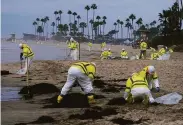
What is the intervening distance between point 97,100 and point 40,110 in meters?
2.28

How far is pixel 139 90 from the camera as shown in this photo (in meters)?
11.0

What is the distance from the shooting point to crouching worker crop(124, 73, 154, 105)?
433 inches

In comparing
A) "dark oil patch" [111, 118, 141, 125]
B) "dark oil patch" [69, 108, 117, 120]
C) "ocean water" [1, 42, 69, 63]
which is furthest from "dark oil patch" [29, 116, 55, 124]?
"ocean water" [1, 42, 69, 63]

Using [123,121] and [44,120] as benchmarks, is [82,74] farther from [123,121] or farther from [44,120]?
[123,121]

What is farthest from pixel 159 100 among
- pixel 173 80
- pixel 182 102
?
pixel 173 80

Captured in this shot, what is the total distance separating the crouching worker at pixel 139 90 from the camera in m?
11.0

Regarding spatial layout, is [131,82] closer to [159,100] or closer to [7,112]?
[159,100]

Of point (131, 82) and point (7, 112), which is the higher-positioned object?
point (131, 82)

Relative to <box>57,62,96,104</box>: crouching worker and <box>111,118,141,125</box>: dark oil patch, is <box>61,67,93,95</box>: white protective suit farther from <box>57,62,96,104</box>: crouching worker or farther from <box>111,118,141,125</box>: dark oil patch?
<box>111,118,141,125</box>: dark oil patch

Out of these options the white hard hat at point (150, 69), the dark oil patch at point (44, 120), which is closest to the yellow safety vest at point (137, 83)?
the white hard hat at point (150, 69)

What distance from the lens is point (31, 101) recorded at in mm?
13203

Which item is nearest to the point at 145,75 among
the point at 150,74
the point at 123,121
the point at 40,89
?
the point at 150,74

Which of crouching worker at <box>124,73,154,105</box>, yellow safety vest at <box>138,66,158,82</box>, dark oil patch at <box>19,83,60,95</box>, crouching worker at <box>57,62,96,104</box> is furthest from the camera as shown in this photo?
dark oil patch at <box>19,83,60,95</box>

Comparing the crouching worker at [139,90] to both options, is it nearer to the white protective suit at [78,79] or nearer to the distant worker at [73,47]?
the white protective suit at [78,79]
